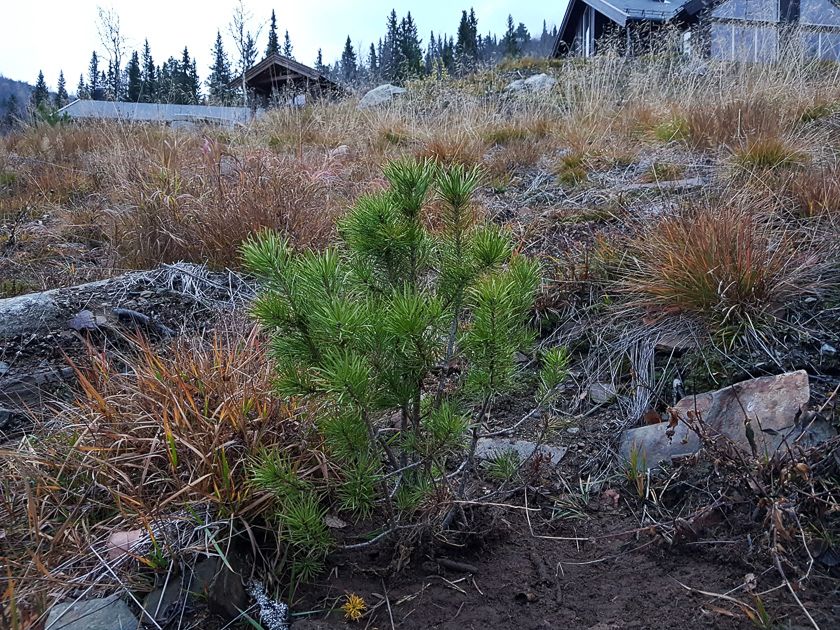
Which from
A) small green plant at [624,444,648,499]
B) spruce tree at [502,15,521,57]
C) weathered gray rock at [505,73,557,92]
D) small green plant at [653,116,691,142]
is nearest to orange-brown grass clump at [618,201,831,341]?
small green plant at [624,444,648,499]

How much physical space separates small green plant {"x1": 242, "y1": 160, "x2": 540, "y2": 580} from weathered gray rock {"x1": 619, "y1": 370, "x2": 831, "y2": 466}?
2.56 ft

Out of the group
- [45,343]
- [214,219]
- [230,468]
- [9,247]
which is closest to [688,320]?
[230,468]

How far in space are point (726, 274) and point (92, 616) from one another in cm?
258

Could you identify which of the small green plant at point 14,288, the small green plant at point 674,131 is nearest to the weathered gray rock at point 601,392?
the small green plant at point 674,131

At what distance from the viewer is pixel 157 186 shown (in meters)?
4.59

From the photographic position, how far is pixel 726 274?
2512 millimetres

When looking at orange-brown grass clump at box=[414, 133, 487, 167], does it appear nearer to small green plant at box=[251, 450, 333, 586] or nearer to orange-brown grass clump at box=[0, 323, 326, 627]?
orange-brown grass clump at box=[0, 323, 326, 627]

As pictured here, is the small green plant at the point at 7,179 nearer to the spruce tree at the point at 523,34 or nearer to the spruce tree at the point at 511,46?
the spruce tree at the point at 511,46

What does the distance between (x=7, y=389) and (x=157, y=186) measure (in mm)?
2174

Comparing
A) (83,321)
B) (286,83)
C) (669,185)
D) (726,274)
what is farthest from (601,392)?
(286,83)

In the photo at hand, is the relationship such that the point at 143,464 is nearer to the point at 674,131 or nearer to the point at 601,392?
the point at 601,392

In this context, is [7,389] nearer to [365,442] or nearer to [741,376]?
[365,442]

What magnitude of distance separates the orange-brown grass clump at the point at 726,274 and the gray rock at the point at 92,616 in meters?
2.36

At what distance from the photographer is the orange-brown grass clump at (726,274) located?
98.6 inches
